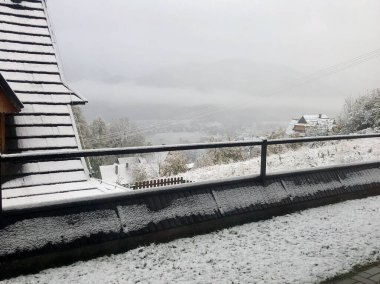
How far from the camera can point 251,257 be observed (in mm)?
4074

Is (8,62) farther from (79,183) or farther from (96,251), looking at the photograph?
(96,251)

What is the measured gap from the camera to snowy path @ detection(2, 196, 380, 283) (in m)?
3.60

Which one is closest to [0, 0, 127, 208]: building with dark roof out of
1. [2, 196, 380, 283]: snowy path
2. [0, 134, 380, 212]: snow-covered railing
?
[0, 134, 380, 212]: snow-covered railing

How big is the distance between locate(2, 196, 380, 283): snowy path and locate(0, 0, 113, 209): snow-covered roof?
212 centimetres

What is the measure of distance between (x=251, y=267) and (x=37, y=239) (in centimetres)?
237

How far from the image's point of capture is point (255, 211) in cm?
518

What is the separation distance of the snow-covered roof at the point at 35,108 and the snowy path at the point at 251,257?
2.12 meters

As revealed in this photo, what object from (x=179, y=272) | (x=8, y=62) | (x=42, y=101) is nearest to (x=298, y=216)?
(x=179, y=272)

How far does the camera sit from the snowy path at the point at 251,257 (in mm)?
3596

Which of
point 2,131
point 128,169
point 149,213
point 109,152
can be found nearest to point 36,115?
point 2,131

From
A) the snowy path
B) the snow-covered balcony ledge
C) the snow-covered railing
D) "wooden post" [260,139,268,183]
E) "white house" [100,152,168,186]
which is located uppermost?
the snow-covered railing

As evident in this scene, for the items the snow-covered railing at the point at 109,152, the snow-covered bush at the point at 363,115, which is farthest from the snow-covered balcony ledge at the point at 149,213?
the snow-covered bush at the point at 363,115

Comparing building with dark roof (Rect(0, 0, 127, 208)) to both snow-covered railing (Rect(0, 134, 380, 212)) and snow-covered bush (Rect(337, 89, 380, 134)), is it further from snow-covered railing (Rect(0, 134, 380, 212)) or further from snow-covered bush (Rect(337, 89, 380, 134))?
snow-covered bush (Rect(337, 89, 380, 134))

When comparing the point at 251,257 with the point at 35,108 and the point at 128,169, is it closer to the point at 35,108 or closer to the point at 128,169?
the point at 35,108
